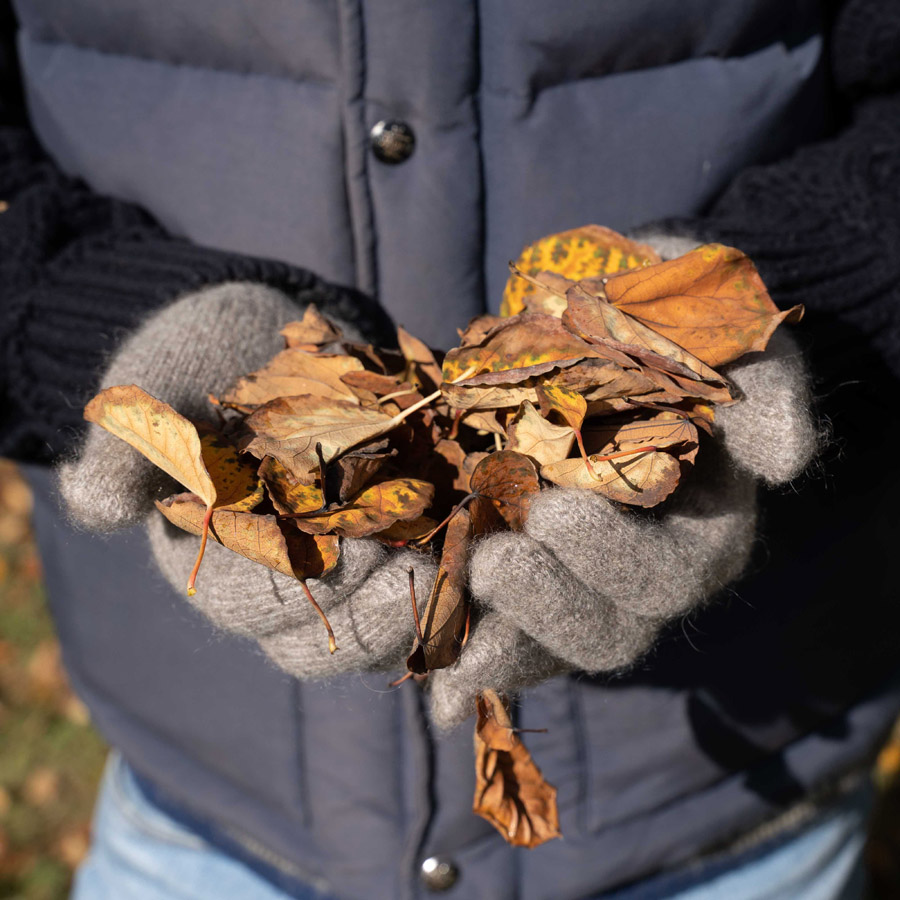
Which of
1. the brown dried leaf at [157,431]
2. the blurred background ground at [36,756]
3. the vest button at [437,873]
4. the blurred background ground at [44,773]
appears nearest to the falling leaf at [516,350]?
the brown dried leaf at [157,431]

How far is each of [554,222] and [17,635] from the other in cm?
280

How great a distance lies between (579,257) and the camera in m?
0.77

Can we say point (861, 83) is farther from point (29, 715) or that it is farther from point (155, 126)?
point (29, 715)

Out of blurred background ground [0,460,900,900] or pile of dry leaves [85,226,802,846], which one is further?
Result: blurred background ground [0,460,900,900]

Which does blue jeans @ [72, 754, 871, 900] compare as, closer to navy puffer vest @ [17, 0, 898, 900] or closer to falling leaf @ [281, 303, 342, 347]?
navy puffer vest @ [17, 0, 898, 900]

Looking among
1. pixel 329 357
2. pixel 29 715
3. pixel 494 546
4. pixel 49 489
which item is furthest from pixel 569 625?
pixel 29 715

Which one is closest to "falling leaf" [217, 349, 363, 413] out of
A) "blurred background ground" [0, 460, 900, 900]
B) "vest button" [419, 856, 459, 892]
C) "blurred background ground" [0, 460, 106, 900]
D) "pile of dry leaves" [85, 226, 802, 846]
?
"pile of dry leaves" [85, 226, 802, 846]

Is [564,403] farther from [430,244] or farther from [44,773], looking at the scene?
[44,773]

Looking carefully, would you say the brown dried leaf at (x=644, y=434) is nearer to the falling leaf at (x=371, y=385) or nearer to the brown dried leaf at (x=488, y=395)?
the brown dried leaf at (x=488, y=395)

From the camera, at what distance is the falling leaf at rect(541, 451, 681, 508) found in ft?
1.93

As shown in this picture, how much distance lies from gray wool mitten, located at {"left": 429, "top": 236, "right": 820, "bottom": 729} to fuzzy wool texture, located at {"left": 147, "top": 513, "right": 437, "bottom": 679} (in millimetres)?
55

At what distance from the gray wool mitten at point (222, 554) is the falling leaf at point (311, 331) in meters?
0.06

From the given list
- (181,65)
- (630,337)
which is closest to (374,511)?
(630,337)

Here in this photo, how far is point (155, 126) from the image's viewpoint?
923 mm
